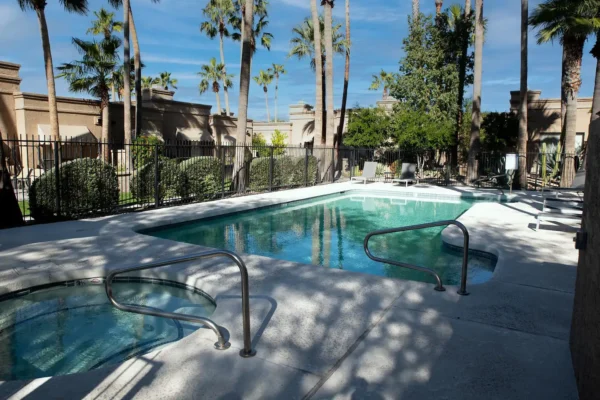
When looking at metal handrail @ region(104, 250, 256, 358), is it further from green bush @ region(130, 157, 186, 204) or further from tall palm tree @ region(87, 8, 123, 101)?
tall palm tree @ region(87, 8, 123, 101)

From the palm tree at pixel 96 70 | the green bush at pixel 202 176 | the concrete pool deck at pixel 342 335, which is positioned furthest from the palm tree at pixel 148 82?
the concrete pool deck at pixel 342 335

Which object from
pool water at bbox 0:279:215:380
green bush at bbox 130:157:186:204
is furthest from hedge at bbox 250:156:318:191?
pool water at bbox 0:279:215:380

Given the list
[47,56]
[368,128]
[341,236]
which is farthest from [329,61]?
[341,236]

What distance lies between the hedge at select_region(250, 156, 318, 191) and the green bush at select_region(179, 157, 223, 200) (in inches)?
83.1

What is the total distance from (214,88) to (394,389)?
43637 millimetres

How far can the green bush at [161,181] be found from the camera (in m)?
11.5

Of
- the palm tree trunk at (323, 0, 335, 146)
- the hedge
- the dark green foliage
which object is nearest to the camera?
the dark green foliage

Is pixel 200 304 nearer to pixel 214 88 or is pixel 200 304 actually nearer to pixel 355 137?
pixel 355 137

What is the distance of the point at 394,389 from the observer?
294 centimetres

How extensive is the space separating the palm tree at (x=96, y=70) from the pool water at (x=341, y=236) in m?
13.7

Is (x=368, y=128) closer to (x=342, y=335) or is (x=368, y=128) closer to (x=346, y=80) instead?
(x=346, y=80)

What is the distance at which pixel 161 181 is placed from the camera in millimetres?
11891

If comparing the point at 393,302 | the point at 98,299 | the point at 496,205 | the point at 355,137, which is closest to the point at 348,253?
the point at 393,302

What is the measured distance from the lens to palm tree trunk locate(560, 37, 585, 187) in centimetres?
1649
